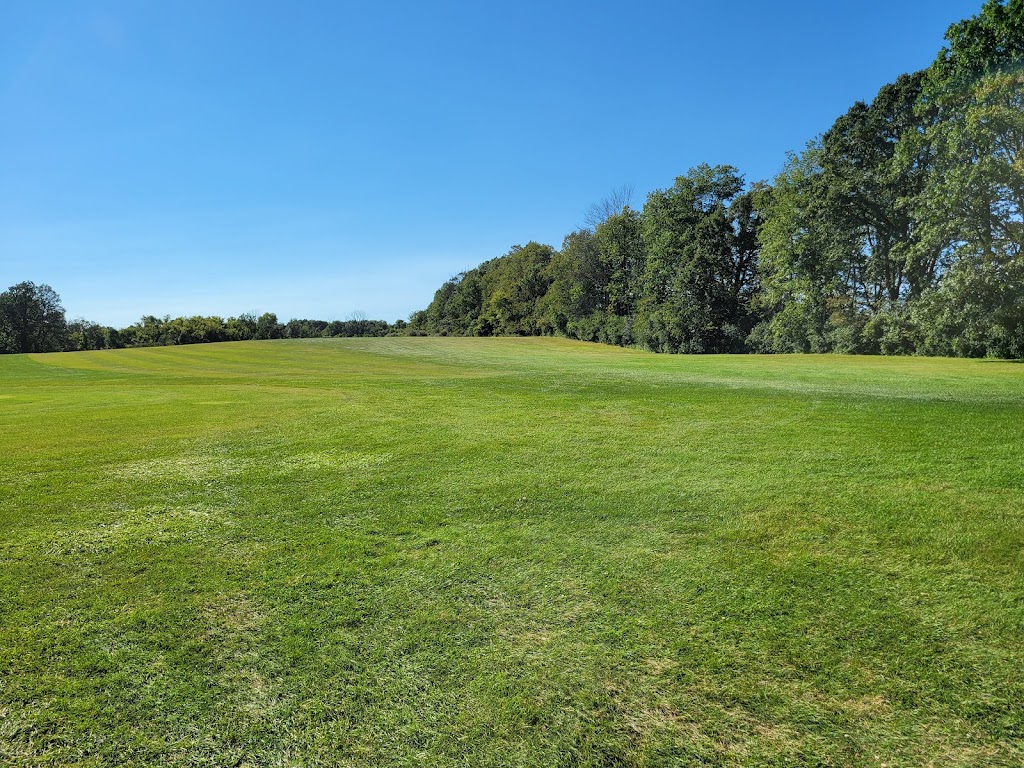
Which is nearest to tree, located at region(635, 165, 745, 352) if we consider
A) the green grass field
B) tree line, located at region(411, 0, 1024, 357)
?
tree line, located at region(411, 0, 1024, 357)

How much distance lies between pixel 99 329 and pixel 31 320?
1256cm

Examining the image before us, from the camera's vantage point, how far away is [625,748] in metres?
2.26

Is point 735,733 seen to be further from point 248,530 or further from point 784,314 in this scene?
point 784,314

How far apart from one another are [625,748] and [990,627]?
2.31m

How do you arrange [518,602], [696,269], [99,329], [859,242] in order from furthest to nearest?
[99,329], [696,269], [859,242], [518,602]

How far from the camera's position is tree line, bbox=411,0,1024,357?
80.1 ft

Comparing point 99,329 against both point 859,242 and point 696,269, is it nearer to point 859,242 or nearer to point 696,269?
point 696,269

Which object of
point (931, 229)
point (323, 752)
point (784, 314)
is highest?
point (931, 229)

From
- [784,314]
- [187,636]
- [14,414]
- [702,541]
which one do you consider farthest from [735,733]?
[784,314]

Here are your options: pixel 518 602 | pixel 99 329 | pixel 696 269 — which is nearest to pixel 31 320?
pixel 99 329

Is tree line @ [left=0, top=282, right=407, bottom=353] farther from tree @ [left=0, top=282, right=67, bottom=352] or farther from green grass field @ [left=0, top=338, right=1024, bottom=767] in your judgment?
green grass field @ [left=0, top=338, right=1024, bottom=767]

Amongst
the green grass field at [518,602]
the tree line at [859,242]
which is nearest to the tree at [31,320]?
the tree line at [859,242]

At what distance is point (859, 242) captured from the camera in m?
35.7

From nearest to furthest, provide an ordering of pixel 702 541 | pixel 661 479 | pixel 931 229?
pixel 702 541, pixel 661 479, pixel 931 229
